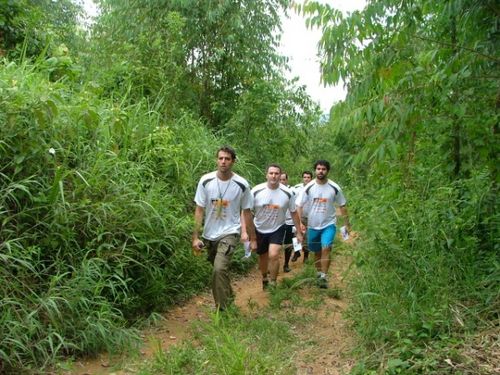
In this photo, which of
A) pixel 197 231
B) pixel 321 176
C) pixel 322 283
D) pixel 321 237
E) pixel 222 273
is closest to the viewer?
pixel 222 273

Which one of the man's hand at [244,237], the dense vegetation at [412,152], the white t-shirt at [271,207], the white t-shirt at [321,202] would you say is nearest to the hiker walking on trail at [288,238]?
the white t-shirt at [321,202]

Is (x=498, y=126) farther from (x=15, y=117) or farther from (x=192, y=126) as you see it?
(x=192, y=126)

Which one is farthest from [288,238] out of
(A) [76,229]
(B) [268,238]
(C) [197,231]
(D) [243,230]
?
(A) [76,229]

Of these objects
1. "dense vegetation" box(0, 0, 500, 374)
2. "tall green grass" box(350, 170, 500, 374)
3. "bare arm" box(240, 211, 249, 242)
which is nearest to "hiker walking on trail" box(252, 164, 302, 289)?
"dense vegetation" box(0, 0, 500, 374)

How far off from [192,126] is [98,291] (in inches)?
208

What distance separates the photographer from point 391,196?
19.4ft

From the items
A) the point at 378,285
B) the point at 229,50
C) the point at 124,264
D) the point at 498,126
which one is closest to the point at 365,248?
the point at 378,285

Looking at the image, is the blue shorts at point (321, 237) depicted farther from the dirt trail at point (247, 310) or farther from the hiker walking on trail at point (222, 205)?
the hiker walking on trail at point (222, 205)

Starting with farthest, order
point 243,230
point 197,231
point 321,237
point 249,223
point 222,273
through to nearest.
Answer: point 321,237
point 249,223
point 243,230
point 197,231
point 222,273

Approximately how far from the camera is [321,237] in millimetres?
7453

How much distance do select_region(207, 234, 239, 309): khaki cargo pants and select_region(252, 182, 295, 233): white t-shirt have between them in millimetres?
1451

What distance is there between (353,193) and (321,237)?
3.03 feet

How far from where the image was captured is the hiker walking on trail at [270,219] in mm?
7293

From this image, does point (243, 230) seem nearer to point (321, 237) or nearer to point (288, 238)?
point (321, 237)
